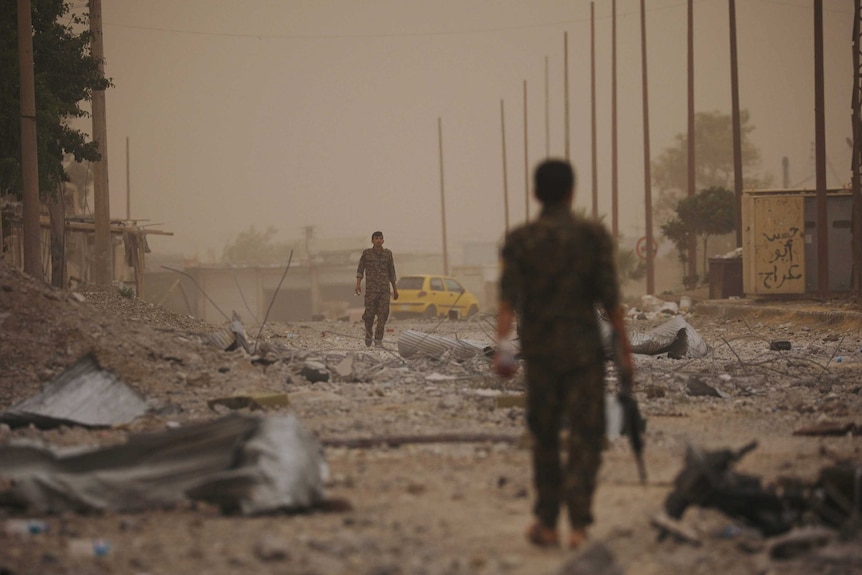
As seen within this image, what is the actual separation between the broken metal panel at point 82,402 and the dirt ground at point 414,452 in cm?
24

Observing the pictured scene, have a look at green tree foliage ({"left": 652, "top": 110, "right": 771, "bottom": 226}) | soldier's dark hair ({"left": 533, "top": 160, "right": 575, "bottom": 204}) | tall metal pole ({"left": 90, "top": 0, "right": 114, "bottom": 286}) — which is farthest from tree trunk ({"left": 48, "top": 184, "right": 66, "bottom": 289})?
green tree foliage ({"left": 652, "top": 110, "right": 771, "bottom": 226})

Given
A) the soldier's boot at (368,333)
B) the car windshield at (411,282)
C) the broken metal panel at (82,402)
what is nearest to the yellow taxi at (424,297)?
the car windshield at (411,282)

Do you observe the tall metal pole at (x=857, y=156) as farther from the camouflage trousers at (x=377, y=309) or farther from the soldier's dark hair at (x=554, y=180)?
the soldier's dark hair at (x=554, y=180)

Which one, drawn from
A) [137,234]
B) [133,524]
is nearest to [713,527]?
[133,524]

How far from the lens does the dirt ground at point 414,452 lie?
4980 mm

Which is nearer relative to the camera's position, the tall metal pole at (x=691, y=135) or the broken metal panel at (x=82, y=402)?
the broken metal panel at (x=82, y=402)

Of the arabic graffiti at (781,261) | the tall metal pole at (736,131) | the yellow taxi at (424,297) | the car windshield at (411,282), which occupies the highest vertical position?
the tall metal pole at (736,131)

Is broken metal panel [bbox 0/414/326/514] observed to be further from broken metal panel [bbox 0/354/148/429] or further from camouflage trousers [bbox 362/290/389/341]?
camouflage trousers [bbox 362/290/389/341]

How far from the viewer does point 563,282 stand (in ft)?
16.8

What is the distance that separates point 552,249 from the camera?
5133 millimetres

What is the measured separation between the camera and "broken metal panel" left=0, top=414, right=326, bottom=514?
5707 millimetres

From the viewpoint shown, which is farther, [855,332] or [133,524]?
[855,332]

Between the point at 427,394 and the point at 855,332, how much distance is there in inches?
449

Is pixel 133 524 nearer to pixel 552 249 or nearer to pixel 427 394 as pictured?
pixel 552 249
